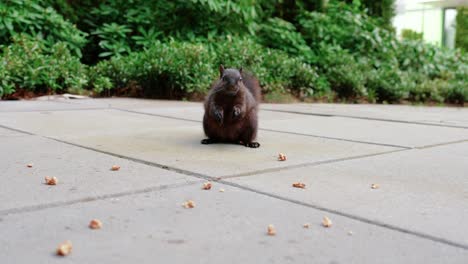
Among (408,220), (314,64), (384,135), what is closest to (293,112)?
(384,135)

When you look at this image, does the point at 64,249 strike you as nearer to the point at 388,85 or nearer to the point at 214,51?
the point at 214,51

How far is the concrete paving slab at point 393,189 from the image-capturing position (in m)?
2.10

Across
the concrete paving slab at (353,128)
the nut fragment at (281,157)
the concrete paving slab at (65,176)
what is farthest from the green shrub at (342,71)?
the concrete paving slab at (65,176)

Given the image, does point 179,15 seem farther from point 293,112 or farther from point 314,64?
point 293,112

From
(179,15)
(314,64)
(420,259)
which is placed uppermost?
(179,15)

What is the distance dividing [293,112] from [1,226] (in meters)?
4.76

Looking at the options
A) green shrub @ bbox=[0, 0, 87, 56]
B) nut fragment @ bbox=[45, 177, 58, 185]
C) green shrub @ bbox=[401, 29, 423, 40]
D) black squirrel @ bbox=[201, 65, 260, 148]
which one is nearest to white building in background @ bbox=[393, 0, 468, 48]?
green shrub @ bbox=[401, 29, 423, 40]

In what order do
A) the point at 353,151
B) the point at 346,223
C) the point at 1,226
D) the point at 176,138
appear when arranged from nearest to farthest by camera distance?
the point at 1,226 → the point at 346,223 → the point at 353,151 → the point at 176,138

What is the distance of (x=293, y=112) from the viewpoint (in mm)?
6379

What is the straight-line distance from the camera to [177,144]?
372 cm

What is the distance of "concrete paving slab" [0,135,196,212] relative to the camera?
227 centimetres

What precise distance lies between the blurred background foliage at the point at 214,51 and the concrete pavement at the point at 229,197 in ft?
10.1

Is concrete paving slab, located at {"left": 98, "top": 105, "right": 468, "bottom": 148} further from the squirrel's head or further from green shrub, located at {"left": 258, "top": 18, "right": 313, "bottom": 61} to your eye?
green shrub, located at {"left": 258, "top": 18, "right": 313, "bottom": 61}

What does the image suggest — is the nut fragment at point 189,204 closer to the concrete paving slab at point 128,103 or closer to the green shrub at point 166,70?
the concrete paving slab at point 128,103
